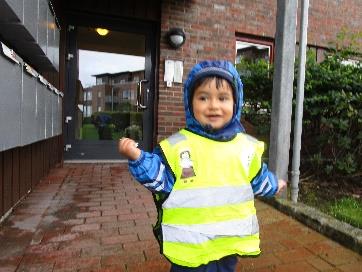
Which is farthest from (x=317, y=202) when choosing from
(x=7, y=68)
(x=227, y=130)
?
(x=7, y=68)

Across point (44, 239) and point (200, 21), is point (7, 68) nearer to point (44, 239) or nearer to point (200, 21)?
point (44, 239)

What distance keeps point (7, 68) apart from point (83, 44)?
3.87 metres

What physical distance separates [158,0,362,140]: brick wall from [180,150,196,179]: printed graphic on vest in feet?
15.3

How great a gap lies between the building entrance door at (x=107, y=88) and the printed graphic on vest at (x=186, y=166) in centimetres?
474

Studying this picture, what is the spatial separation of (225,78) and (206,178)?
0.46 m

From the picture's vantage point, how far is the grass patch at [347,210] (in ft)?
10.0

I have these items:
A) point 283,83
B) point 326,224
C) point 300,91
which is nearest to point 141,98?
point 283,83

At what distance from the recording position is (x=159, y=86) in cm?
617

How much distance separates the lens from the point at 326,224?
288cm

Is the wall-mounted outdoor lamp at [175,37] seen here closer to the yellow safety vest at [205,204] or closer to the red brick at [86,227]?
the red brick at [86,227]

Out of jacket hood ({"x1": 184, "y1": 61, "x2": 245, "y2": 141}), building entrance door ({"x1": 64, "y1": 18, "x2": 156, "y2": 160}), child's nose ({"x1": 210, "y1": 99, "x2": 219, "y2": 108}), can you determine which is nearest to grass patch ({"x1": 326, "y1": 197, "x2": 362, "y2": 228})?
jacket hood ({"x1": 184, "y1": 61, "x2": 245, "y2": 141})

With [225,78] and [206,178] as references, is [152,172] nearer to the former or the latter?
[206,178]

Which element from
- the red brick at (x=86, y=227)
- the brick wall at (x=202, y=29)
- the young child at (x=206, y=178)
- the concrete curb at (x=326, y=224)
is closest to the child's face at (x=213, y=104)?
the young child at (x=206, y=178)

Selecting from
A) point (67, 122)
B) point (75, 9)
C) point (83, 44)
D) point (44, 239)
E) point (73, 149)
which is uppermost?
point (75, 9)
